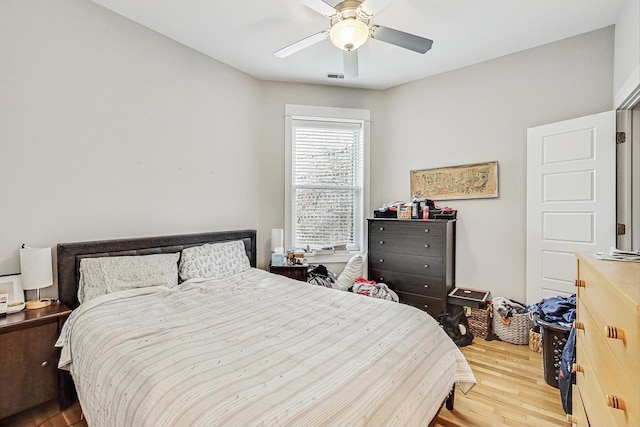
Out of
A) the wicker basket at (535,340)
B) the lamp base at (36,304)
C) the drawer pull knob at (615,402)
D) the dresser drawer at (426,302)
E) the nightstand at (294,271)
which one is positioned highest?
the drawer pull knob at (615,402)

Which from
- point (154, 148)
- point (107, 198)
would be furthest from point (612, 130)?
point (107, 198)

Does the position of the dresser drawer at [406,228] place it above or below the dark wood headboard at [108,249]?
above

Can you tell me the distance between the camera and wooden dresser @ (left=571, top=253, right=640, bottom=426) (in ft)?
2.58

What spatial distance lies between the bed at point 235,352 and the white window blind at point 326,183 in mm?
1425

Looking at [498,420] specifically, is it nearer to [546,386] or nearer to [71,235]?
[546,386]

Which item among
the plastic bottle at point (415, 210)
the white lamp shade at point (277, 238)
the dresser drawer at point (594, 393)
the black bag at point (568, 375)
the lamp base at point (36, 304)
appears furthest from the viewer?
the white lamp shade at point (277, 238)

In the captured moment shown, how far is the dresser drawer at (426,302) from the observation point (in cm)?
323

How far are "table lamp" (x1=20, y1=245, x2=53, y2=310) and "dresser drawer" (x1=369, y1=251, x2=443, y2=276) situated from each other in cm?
296

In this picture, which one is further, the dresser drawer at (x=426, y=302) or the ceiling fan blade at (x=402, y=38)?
the dresser drawer at (x=426, y=302)

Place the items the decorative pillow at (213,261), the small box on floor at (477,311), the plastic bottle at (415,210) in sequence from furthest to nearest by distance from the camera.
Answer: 1. the plastic bottle at (415,210)
2. the small box on floor at (477,311)
3. the decorative pillow at (213,261)

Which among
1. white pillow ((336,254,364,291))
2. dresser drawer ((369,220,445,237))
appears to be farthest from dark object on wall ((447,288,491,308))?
white pillow ((336,254,364,291))

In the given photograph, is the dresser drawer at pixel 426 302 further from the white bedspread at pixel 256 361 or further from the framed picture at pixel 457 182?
the white bedspread at pixel 256 361

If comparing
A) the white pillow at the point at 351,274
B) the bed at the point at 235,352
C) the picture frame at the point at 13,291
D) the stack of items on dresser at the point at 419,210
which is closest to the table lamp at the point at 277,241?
the white pillow at the point at 351,274

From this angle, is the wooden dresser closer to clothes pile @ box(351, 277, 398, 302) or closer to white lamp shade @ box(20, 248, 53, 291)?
clothes pile @ box(351, 277, 398, 302)
